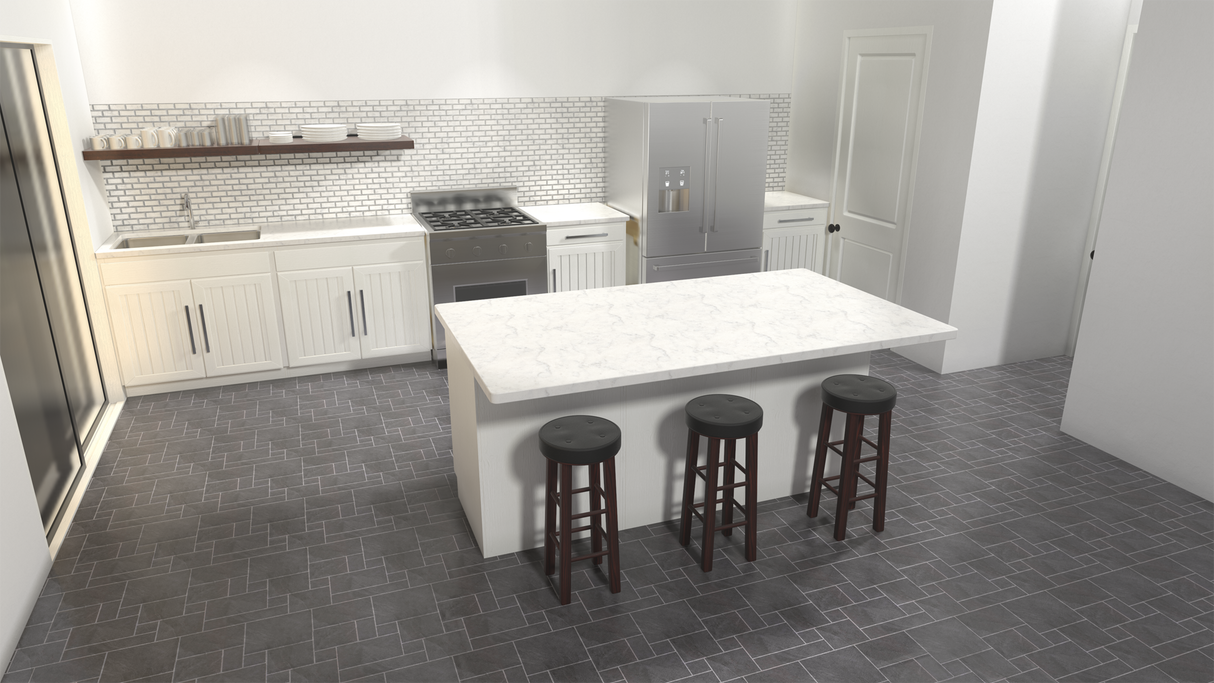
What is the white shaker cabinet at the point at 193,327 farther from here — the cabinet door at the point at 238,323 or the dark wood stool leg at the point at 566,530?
the dark wood stool leg at the point at 566,530

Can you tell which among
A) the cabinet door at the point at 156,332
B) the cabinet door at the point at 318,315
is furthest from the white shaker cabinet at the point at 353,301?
the cabinet door at the point at 156,332

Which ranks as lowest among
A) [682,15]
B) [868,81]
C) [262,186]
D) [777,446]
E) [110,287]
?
[777,446]

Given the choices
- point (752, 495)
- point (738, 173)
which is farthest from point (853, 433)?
point (738, 173)

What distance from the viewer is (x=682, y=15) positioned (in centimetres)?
709

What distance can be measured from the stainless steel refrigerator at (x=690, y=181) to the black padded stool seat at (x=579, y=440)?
3.29m

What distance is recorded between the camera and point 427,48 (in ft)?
21.1

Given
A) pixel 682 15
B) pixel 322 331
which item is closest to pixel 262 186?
pixel 322 331

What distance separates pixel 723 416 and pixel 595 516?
761mm

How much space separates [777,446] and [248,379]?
4.03 meters

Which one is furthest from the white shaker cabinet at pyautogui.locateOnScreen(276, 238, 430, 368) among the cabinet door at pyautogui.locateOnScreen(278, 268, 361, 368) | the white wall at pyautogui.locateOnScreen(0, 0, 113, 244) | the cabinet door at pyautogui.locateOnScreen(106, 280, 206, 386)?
the white wall at pyautogui.locateOnScreen(0, 0, 113, 244)

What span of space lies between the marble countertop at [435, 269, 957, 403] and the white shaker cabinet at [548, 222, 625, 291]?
2.10 m

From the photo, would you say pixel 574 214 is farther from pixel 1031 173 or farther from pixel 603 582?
pixel 603 582

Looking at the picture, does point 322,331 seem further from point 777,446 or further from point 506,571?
point 777,446

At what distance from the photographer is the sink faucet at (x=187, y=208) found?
6.11 meters
